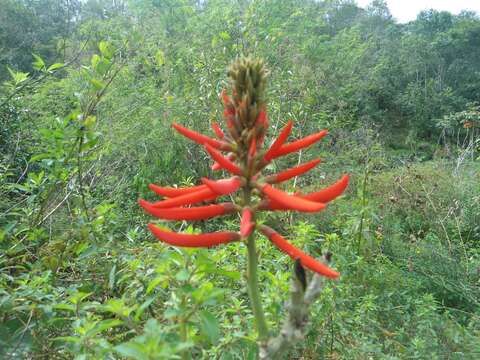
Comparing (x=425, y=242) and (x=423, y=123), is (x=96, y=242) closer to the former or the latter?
(x=425, y=242)

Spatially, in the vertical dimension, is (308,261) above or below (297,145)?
below

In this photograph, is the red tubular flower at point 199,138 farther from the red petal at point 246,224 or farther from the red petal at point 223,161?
the red petal at point 246,224

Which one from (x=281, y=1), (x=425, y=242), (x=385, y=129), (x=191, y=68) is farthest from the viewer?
(x=385, y=129)

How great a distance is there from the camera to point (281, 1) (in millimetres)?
10703

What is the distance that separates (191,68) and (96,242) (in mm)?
5558

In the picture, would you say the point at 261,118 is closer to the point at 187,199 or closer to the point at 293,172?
the point at 293,172

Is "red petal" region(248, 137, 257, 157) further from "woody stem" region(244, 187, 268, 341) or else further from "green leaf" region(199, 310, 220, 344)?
"green leaf" region(199, 310, 220, 344)

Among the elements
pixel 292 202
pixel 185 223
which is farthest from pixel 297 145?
pixel 185 223

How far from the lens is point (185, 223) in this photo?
2.52 metres

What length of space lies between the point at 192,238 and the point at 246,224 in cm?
14

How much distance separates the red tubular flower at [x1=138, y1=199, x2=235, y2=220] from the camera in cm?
86

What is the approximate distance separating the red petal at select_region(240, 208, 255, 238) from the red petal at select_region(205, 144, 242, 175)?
94 millimetres

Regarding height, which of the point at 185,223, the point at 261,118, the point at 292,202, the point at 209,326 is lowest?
the point at 185,223

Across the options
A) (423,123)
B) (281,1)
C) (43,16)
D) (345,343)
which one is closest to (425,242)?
(345,343)
